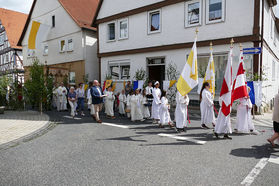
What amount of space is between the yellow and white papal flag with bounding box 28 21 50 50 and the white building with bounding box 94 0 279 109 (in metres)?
8.13

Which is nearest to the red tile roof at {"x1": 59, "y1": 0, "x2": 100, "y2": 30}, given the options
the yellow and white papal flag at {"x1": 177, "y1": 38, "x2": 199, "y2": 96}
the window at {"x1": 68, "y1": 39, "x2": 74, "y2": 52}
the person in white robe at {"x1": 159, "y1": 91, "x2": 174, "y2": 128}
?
the window at {"x1": 68, "y1": 39, "x2": 74, "y2": 52}

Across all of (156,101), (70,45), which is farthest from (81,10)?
(156,101)

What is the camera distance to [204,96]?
8.20 m

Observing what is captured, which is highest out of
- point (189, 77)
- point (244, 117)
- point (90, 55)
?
point (90, 55)

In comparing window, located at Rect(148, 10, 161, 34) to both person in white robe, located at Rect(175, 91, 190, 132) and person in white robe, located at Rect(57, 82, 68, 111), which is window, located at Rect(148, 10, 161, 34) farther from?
person in white robe, located at Rect(175, 91, 190, 132)

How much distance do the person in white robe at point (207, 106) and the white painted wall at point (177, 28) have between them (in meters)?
5.12

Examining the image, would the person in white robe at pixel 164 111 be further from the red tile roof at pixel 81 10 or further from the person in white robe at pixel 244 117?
the red tile roof at pixel 81 10

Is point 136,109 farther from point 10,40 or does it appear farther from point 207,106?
point 10,40

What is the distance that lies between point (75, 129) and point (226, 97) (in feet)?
18.1

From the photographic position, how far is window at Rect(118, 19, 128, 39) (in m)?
17.1

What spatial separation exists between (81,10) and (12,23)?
58.5ft

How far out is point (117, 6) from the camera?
1745cm

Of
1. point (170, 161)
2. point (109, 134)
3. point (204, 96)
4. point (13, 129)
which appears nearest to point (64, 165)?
point (170, 161)

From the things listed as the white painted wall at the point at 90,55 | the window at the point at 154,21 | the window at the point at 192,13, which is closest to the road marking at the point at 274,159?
the window at the point at 192,13
